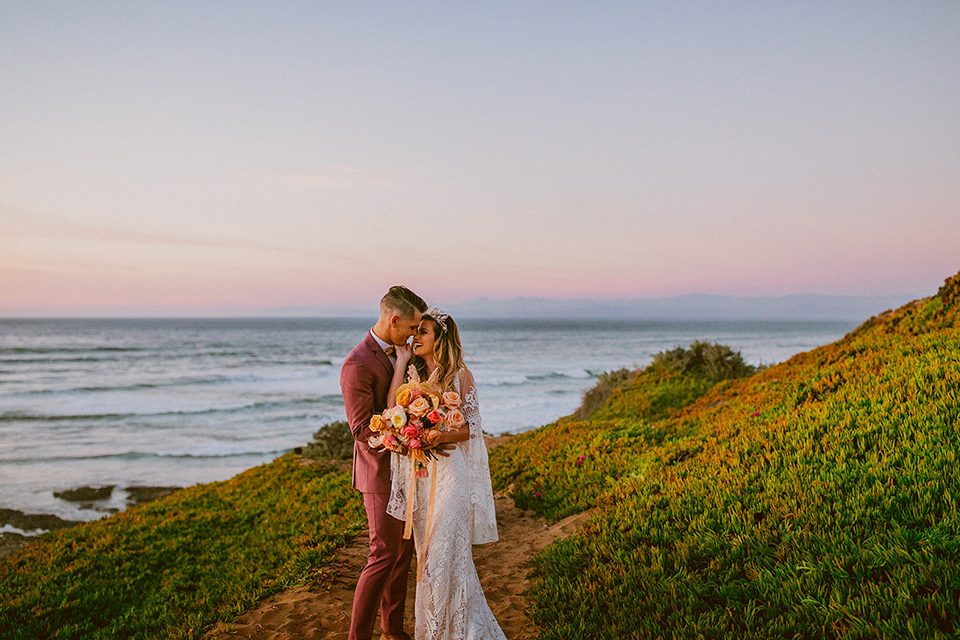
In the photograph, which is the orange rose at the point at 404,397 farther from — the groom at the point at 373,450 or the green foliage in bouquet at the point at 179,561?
the green foliage in bouquet at the point at 179,561

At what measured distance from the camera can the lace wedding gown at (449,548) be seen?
14.6ft

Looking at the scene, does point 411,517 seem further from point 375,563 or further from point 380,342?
point 380,342

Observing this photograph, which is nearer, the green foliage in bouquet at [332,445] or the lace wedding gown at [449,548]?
the lace wedding gown at [449,548]

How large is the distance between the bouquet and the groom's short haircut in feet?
2.21

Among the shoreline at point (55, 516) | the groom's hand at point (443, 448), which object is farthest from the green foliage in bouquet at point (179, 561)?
the groom's hand at point (443, 448)

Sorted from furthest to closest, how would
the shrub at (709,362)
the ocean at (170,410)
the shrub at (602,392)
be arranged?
the ocean at (170,410)
the shrub at (602,392)
the shrub at (709,362)

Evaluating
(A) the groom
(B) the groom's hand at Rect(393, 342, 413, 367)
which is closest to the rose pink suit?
(A) the groom

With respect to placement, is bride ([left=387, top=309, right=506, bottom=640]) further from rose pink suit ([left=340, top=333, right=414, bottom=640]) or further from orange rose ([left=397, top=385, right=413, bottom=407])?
orange rose ([left=397, top=385, right=413, bottom=407])

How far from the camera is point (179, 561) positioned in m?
8.54

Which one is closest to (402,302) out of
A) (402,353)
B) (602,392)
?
(402,353)

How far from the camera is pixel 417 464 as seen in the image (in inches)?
179

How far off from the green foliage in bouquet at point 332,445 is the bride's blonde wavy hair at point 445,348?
10210 mm

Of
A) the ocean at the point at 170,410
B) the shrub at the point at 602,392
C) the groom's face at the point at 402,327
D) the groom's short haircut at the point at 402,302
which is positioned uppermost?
the groom's short haircut at the point at 402,302

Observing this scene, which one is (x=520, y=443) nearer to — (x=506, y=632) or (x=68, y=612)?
(x=506, y=632)
